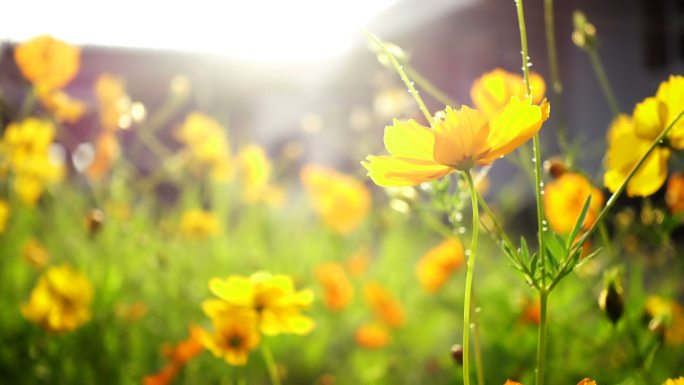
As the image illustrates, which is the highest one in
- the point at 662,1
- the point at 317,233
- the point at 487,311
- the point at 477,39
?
the point at 477,39

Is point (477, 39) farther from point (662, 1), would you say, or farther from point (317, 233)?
point (317, 233)

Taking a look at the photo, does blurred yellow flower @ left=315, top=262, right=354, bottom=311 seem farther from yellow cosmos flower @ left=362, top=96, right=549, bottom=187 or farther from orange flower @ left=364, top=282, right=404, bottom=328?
yellow cosmos flower @ left=362, top=96, right=549, bottom=187

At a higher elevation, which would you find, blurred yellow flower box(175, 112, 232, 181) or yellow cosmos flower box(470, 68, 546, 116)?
blurred yellow flower box(175, 112, 232, 181)

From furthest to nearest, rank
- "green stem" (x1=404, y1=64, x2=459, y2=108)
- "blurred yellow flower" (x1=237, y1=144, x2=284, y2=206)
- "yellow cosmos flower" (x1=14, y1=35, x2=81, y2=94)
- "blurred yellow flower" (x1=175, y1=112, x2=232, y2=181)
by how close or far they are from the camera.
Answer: "blurred yellow flower" (x1=237, y1=144, x2=284, y2=206), "blurred yellow flower" (x1=175, y1=112, x2=232, y2=181), "yellow cosmos flower" (x1=14, y1=35, x2=81, y2=94), "green stem" (x1=404, y1=64, x2=459, y2=108)

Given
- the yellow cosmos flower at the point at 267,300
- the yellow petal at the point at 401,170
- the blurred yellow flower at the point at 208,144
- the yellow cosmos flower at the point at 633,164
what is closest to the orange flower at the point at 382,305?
the blurred yellow flower at the point at 208,144

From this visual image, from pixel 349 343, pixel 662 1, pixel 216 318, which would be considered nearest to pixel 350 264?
pixel 349 343

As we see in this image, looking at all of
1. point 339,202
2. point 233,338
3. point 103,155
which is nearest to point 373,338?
point 339,202

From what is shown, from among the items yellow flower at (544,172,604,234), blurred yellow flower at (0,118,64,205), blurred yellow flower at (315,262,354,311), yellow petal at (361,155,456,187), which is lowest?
yellow petal at (361,155,456,187)

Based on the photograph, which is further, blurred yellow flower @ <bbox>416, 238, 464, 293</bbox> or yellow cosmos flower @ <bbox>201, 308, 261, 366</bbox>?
blurred yellow flower @ <bbox>416, 238, 464, 293</bbox>

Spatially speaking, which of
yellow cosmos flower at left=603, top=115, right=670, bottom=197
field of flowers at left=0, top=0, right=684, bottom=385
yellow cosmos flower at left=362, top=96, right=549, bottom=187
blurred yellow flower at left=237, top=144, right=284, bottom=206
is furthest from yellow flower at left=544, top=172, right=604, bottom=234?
blurred yellow flower at left=237, top=144, right=284, bottom=206
